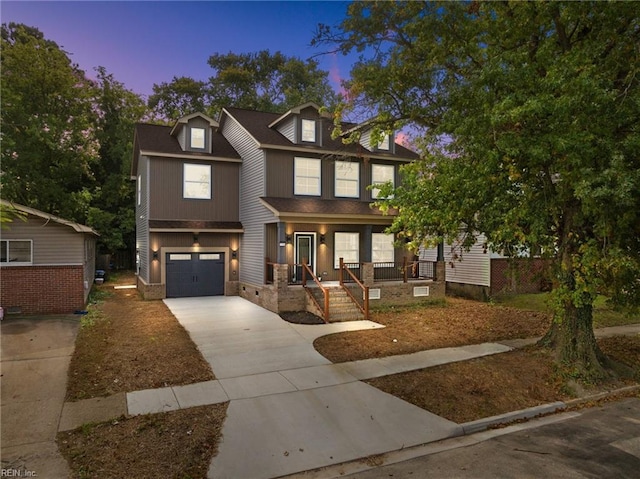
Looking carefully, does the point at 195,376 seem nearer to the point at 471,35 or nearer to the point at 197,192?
the point at 471,35

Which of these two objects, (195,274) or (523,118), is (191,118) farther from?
(523,118)

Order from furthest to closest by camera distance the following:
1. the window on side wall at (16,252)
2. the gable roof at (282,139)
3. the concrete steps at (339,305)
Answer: the gable roof at (282,139), the concrete steps at (339,305), the window on side wall at (16,252)

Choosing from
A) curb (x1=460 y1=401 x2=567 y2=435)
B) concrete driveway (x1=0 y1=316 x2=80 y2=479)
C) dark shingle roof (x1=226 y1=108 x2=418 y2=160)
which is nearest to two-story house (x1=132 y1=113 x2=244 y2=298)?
dark shingle roof (x1=226 y1=108 x2=418 y2=160)

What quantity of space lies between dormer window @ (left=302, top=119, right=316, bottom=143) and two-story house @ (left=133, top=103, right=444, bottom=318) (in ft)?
0.15

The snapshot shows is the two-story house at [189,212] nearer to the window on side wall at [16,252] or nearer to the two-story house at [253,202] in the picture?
the two-story house at [253,202]

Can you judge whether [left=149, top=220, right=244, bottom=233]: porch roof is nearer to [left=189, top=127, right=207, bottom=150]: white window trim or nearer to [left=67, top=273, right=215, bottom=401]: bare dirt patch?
[left=189, top=127, right=207, bottom=150]: white window trim

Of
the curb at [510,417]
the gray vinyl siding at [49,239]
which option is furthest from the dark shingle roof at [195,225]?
the curb at [510,417]

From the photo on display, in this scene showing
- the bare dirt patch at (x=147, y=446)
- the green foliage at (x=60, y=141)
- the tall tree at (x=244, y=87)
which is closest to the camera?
the bare dirt patch at (x=147, y=446)

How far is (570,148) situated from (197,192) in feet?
50.0

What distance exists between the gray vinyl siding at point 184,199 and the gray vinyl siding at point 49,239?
3.92 metres

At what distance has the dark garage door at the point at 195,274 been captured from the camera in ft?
58.7

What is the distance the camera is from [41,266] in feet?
44.2

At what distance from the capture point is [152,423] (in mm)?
5836

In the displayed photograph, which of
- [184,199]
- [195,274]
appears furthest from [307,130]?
[195,274]
